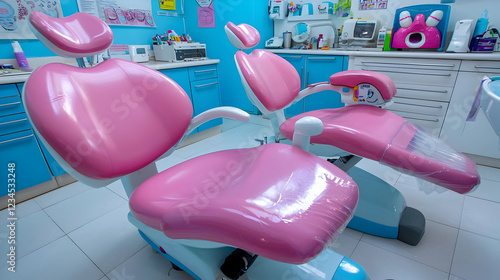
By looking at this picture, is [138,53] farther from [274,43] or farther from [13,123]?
[274,43]

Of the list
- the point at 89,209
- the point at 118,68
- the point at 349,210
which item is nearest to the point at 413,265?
the point at 349,210

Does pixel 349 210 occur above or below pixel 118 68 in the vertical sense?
below

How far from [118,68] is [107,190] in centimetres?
133

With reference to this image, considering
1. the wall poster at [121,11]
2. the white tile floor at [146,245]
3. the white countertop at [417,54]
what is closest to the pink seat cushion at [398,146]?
the white tile floor at [146,245]

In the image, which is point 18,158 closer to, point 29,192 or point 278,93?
point 29,192

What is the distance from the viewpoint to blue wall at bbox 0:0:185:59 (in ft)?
6.81

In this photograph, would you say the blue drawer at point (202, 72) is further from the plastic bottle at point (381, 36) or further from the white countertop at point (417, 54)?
the plastic bottle at point (381, 36)

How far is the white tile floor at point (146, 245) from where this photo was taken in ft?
4.00

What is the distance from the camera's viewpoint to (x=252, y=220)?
1.94 ft

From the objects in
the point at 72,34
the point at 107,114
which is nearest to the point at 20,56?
the point at 72,34

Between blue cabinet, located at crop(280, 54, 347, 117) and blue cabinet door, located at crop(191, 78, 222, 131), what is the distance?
0.98m

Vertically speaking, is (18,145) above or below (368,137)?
below

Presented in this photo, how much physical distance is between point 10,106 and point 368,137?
2.21m

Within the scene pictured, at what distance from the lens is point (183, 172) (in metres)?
0.88
